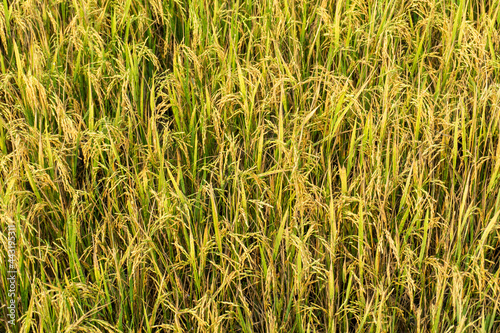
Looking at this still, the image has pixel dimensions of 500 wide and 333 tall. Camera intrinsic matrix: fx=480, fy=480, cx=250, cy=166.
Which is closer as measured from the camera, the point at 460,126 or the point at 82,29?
the point at 460,126

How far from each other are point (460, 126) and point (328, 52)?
584 mm

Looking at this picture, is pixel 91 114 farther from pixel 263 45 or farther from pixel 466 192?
pixel 466 192

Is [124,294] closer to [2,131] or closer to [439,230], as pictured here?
[2,131]

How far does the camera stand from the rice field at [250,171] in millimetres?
1426

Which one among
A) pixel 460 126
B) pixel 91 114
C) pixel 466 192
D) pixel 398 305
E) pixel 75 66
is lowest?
pixel 398 305

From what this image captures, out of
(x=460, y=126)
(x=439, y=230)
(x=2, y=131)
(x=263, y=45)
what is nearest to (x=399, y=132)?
(x=460, y=126)

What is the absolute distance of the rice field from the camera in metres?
1.43

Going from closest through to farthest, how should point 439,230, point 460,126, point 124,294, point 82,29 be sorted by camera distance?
point 124,294, point 439,230, point 460,126, point 82,29

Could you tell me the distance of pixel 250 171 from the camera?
150 centimetres

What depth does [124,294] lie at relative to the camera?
145 centimetres

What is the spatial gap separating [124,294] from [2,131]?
74 centimetres

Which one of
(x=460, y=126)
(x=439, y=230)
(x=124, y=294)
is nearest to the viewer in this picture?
(x=124, y=294)

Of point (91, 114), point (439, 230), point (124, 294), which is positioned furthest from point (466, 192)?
point (91, 114)

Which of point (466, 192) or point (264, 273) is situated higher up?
point (466, 192)
